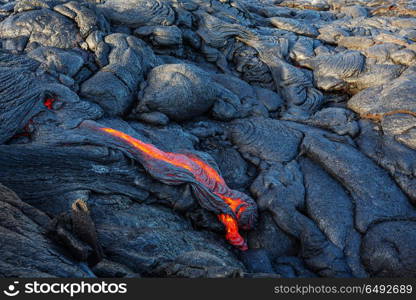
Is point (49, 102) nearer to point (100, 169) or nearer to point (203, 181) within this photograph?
point (100, 169)

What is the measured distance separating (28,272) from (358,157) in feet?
21.1

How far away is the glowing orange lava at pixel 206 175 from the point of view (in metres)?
5.81

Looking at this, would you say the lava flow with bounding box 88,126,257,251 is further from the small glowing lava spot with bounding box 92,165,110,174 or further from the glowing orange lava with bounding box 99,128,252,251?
the small glowing lava spot with bounding box 92,165,110,174

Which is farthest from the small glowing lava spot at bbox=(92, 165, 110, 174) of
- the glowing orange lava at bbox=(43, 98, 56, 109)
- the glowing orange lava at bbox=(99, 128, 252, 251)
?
the glowing orange lava at bbox=(43, 98, 56, 109)

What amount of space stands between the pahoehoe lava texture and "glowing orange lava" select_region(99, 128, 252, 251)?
30mm

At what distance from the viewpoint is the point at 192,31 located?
31.3 ft

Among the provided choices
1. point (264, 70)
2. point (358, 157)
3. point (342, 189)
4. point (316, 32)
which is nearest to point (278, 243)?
point (342, 189)

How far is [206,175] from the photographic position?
6.18 metres

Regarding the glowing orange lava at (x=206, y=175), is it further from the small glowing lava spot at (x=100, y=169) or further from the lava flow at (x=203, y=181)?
the small glowing lava spot at (x=100, y=169)

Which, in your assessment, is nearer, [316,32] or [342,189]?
[342,189]

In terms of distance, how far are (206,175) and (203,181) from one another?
0.17 metres

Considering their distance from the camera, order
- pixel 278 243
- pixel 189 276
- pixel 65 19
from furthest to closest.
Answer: pixel 65 19, pixel 278 243, pixel 189 276

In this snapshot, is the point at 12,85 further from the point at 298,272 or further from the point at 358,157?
the point at 358,157

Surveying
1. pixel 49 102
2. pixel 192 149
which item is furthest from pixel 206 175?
pixel 49 102
